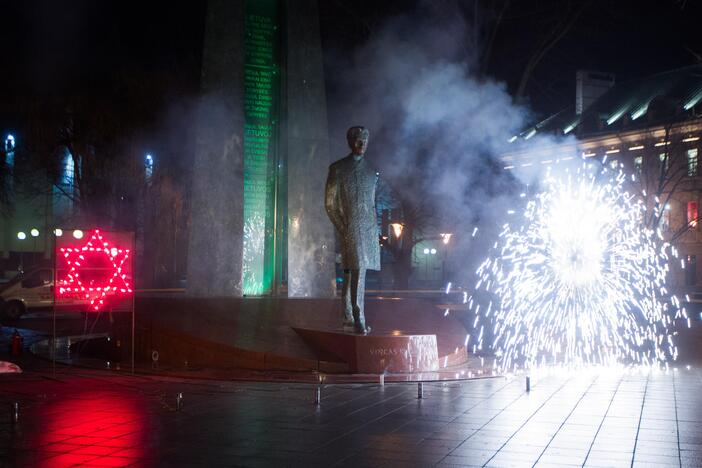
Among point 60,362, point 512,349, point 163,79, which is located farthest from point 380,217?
point 60,362

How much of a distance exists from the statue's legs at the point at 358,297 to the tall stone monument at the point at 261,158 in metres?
3.24

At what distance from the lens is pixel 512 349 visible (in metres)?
17.3

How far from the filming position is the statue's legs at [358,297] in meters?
12.4

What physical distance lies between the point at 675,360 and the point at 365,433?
30.7 feet


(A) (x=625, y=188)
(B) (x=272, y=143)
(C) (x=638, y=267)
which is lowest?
(C) (x=638, y=267)

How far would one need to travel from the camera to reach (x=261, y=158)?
633 inches

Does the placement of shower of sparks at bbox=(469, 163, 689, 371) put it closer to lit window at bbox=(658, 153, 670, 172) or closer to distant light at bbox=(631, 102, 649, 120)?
lit window at bbox=(658, 153, 670, 172)

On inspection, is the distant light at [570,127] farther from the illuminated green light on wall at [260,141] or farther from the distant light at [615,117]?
the illuminated green light on wall at [260,141]

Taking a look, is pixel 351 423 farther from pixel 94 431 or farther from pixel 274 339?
pixel 274 339

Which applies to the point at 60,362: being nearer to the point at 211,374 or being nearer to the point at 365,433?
the point at 211,374

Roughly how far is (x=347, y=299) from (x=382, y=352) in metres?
1.07

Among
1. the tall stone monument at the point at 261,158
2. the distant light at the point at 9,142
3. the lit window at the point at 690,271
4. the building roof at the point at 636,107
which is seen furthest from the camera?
the building roof at the point at 636,107

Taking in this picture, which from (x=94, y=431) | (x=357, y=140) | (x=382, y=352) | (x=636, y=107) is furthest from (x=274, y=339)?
(x=636, y=107)

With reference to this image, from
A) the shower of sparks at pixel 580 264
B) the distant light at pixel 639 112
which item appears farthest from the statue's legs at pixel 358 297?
the distant light at pixel 639 112
